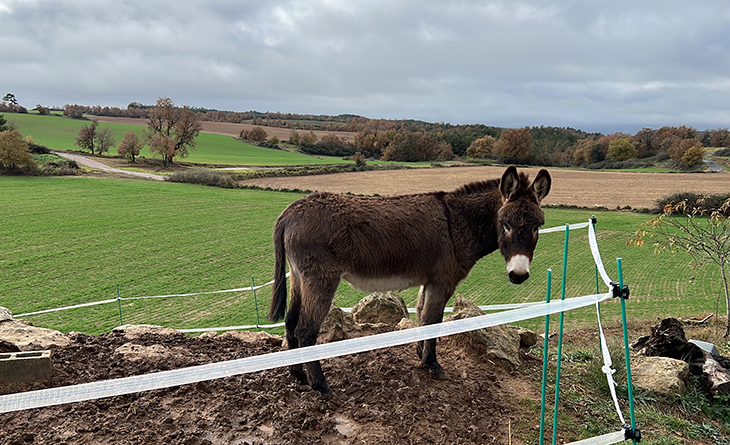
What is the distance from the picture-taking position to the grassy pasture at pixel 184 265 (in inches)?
649

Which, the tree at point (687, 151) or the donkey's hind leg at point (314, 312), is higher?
the tree at point (687, 151)

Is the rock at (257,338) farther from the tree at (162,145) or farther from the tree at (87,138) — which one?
the tree at (87,138)

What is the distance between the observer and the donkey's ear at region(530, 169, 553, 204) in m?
4.61

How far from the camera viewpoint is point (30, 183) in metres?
45.5

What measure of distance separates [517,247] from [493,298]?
14975 millimetres

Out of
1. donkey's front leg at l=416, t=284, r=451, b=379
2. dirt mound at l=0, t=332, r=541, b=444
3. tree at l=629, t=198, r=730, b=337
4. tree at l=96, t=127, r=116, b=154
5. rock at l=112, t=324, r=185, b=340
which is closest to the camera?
dirt mound at l=0, t=332, r=541, b=444

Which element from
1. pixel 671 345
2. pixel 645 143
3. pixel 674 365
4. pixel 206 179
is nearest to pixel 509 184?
pixel 674 365

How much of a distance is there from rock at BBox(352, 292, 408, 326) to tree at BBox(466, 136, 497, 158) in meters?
82.3

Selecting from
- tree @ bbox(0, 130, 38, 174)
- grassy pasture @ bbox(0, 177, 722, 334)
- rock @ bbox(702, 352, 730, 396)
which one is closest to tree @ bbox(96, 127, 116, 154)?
tree @ bbox(0, 130, 38, 174)

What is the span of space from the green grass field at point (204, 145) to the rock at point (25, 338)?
73.2m

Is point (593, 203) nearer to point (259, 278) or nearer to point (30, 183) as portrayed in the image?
point (259, 278)

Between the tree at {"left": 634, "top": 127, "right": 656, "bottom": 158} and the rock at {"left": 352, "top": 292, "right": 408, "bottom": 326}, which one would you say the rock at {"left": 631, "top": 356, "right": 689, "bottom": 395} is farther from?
the tree at {"left": 634, "top": 127, "right": 656, "bottom": 158}

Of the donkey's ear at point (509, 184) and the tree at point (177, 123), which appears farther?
the tree at point (177, 123)

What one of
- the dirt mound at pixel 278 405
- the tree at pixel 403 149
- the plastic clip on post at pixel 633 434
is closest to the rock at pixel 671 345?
the dirt mound at pixel 278 405
